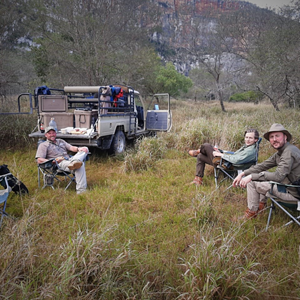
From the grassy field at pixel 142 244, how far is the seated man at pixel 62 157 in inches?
9.6

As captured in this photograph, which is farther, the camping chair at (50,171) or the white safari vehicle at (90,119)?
the white safari vehicle at (90,119)

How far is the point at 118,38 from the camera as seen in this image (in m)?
13.7

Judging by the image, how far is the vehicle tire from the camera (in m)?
6.07

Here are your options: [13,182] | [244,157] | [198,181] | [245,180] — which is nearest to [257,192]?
[245,180]

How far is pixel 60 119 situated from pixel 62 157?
1.86m

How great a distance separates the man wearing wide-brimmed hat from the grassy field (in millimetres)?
340

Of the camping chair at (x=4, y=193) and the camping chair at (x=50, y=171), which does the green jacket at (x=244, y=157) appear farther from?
the camping chair at (x=4, y=193)

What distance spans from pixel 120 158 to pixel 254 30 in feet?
58.6

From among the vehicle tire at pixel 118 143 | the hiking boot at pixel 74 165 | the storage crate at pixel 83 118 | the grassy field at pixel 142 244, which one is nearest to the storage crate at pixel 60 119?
the storage crate at pixel 83 118

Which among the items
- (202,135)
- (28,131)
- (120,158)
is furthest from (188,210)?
(28,131)

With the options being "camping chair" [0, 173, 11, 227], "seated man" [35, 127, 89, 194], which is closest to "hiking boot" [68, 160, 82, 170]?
"seated man" [35, 127, 89, 194]

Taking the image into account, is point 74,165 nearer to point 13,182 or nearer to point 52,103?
point 13,182

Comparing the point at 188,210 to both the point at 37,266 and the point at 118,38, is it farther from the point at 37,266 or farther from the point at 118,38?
the point at 118,38

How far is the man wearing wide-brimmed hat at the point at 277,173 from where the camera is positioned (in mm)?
2717
